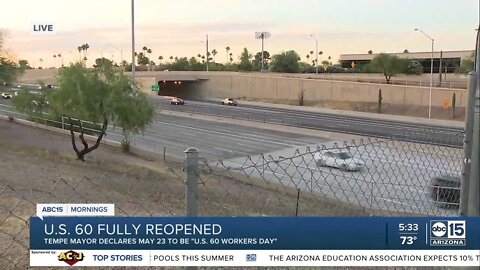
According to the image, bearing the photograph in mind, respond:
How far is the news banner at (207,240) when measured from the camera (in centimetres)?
338

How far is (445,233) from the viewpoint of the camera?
3549mm

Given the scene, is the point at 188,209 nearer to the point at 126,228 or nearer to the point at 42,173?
the point at 126,228

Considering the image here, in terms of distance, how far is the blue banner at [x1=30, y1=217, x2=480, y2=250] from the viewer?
11.1ft

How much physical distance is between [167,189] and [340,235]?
57.6 feet

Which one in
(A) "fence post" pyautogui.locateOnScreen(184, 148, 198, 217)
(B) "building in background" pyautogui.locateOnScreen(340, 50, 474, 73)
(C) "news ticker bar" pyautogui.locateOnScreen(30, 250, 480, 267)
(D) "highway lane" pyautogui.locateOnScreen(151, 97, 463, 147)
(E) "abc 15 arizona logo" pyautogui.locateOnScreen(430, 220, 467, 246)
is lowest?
(D) "highway lane" pyautogui.locateOnScreen(151, 97, 463, 147)

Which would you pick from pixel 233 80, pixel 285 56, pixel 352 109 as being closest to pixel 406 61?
pixel 352 109

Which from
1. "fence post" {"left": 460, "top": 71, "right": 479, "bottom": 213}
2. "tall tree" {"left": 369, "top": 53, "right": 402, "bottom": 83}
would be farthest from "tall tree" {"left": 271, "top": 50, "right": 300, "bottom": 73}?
"fence post" {"left": 460, "top": 71, "right": 479, "bottom": 213}

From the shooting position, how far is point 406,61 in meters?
87.3

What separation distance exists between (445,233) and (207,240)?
161 cm

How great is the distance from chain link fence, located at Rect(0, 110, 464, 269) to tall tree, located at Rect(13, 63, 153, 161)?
17.2 ft

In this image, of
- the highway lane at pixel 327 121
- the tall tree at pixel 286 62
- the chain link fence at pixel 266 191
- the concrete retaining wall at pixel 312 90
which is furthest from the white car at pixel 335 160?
the tall tree at pixel 286 62

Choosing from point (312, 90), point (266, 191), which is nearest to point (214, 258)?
point (266, 191)

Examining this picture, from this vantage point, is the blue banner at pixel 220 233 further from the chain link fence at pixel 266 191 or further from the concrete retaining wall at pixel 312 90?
the concrete retaining wall at pixel 312 90

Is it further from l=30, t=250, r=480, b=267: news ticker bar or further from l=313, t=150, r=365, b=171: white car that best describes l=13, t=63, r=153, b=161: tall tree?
l=30, t=250, r=480, b=267: news ticker bar
